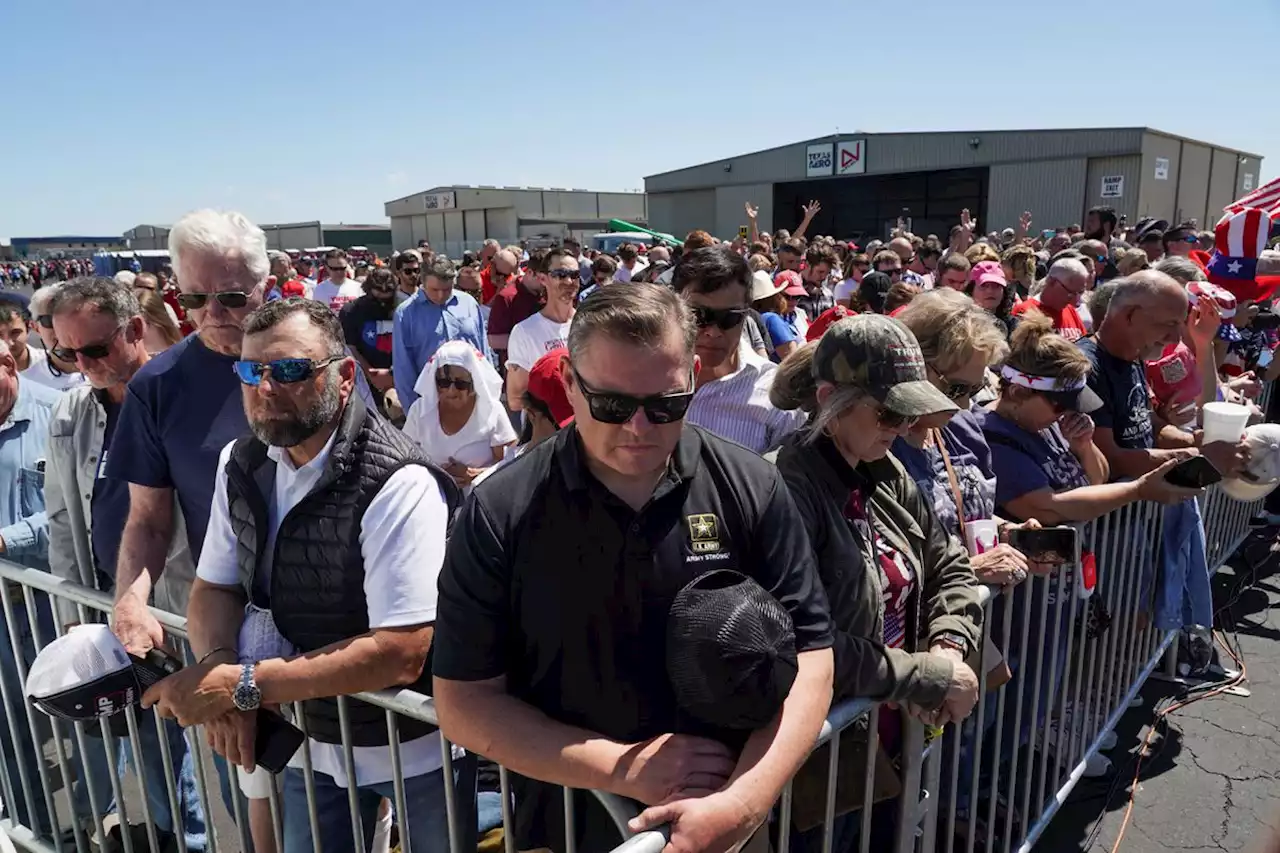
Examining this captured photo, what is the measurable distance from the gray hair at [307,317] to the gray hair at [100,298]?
1.02m

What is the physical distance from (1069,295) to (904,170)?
27.8 meters

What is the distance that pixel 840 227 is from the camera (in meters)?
39.5

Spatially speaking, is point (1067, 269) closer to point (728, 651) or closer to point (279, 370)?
point (728, 651)

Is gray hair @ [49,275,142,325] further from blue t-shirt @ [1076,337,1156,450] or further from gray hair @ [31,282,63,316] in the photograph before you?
blue t-shirt @ [1076,337,1156,450]

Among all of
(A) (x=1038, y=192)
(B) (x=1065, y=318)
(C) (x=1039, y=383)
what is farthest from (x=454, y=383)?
(A) (x=1038, y=192)

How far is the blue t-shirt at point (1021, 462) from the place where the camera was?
123 inches

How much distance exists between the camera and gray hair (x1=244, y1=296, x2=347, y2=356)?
224cm

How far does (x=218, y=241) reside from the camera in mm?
2873

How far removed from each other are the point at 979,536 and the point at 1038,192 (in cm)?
2943

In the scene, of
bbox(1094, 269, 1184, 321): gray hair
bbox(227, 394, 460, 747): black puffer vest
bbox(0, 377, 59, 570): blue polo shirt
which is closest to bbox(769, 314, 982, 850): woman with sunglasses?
bbox(227, 394, 460, 747): black puffer vest

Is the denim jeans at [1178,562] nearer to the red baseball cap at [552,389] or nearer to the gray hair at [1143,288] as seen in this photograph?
the gray hair at [1143,288]

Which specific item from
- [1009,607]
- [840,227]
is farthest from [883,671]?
[840,227]

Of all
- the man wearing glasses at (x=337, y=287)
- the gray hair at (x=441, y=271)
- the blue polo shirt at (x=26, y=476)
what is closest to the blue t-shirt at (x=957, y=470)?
the blue polo shirt at (x=26, y=476)

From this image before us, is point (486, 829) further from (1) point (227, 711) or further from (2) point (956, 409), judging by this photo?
(2) point (956, 409)
